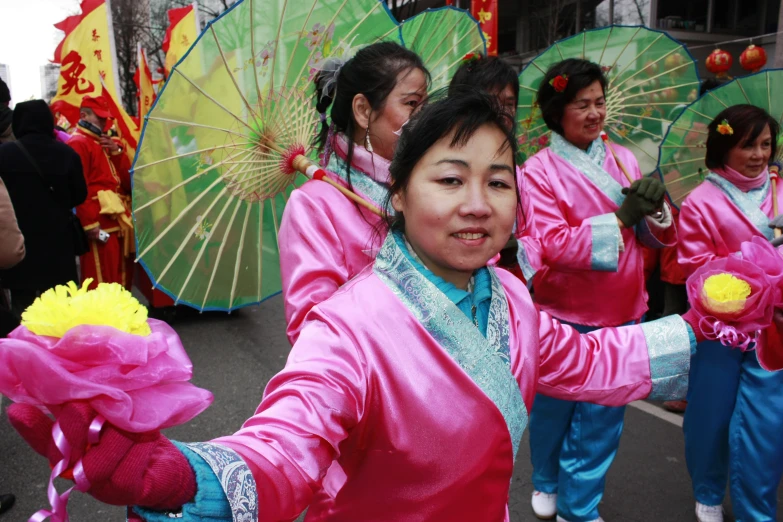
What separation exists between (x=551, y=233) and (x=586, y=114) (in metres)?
0.50

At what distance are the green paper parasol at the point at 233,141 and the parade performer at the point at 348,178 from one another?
0.16 m

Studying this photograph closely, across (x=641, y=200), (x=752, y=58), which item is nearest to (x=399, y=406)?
(x=641, y=200)

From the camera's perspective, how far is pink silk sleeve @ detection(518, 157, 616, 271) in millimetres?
2463

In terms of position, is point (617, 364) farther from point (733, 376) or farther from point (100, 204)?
point (100, 204)

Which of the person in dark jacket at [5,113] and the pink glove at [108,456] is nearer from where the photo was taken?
the pink glove at [108,456]

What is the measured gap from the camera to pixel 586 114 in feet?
8.57

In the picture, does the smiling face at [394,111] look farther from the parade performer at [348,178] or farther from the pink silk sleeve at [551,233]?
the pink silk sleeve at [551,233]

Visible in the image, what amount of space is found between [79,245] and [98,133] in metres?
1.19

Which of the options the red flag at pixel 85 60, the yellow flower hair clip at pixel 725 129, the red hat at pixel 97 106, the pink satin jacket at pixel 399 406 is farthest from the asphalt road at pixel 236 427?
the red flag at pixel 85 60

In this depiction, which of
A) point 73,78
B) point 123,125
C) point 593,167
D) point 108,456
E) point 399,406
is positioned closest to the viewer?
point 108,456

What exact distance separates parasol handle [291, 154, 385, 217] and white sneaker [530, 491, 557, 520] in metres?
1.65

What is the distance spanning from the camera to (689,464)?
2.72m

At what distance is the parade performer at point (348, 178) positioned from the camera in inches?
70.8

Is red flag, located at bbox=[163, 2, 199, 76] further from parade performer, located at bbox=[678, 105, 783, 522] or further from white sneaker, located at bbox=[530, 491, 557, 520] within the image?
white sneaker, located at bbox=[530, 491, 557, 520]
